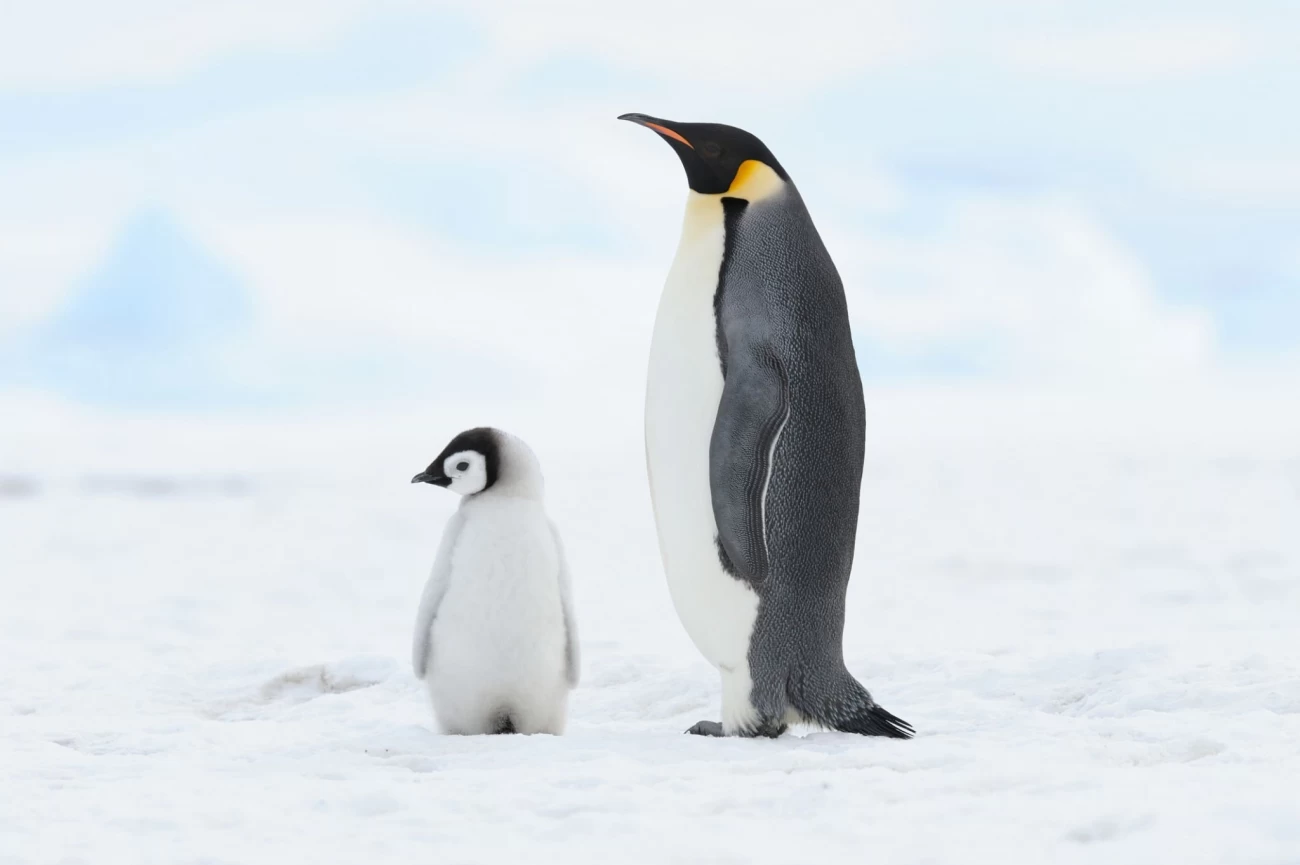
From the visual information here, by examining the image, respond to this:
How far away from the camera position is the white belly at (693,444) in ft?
11.4

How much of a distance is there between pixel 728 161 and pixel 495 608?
143 centimetres

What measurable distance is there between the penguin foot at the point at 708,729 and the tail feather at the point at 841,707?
23 cm

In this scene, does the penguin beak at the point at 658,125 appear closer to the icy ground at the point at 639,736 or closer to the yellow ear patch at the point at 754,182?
the yellow ear patch at the point at 754,182

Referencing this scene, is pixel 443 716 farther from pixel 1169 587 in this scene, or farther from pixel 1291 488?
pixel 1291 488

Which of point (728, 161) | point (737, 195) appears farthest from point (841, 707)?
point (728, 161)

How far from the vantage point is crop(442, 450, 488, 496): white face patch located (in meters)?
3.71

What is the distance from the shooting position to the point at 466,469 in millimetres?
3717

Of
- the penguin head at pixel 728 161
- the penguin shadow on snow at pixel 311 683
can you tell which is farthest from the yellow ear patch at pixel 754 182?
the penguin shadow on snow at pixel 311 683

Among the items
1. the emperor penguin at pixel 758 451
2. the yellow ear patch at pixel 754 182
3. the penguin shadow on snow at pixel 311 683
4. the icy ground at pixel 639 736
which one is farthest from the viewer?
the penguin shadow on snow at pixel 311 683

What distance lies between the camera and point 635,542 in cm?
1526

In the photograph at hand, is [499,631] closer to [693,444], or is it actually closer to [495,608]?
[495,608]

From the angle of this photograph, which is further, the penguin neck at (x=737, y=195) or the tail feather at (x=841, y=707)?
the penguin neck at (x=737, y=195)

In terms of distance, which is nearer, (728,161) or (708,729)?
(708,729)

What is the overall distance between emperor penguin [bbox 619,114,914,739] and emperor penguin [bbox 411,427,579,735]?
1.18ft
